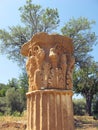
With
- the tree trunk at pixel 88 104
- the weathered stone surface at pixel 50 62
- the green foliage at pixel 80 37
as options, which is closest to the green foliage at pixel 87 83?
the tree trunk at pixel 88 104

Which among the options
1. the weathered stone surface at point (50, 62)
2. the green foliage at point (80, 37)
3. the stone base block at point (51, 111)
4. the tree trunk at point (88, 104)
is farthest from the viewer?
the tree trunk at point (88, 104)

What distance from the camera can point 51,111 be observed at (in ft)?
17.6

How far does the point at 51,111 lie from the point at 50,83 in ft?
1.81

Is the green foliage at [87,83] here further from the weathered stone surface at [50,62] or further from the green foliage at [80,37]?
the weathered stone surface at [50,62]

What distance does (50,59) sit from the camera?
18.8 ft

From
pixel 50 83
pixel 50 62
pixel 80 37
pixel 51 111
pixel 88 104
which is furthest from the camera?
pixel 88 104

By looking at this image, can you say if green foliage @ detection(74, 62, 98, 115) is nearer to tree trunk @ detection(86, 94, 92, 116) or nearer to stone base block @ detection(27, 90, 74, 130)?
Result: tree trunk @ detection(86, 94, 92, 116)

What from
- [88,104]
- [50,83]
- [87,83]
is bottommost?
[50,83]

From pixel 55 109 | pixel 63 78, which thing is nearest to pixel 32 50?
pixel 63 78

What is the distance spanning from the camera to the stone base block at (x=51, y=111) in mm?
5348

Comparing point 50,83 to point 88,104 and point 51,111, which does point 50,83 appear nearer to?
point 51,111

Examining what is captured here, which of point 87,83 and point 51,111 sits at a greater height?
point 87,83

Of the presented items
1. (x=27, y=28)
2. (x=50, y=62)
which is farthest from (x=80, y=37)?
(x=50, y=62)

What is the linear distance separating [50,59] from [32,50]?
47 cm
